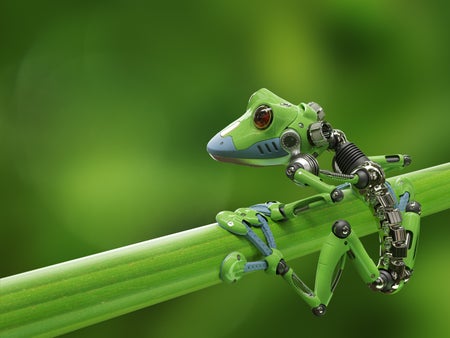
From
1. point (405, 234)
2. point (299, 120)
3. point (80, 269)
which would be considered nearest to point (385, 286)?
point (405, 234)

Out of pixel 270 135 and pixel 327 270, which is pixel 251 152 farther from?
pixel 327 270

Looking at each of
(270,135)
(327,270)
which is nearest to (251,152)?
(270,135)

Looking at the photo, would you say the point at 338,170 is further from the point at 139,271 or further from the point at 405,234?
the point at 139,271

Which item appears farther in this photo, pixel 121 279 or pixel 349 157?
pixel 349 157

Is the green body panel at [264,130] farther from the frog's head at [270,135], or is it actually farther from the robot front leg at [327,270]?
the robot front leg at [327,270]

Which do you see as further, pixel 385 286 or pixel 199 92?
pixel 199 92

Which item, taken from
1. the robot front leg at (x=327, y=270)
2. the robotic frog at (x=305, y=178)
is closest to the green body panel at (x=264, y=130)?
the robotic frog at (x=305, y=178)

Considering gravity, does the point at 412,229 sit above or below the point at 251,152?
below
